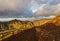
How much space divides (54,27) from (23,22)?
0.71m

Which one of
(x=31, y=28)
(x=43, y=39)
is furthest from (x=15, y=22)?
(x=43, y=39)

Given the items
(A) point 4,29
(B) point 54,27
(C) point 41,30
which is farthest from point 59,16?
(A) point 4,29

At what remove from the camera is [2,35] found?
310 centimetres

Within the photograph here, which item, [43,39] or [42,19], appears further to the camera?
[42,19]

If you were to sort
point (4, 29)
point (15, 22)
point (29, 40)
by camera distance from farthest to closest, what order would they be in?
1. point (15, 22)
2. point (4, 29)
3. point (29, 40)

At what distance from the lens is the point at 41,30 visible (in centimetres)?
317

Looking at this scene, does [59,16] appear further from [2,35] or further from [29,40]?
[2,35]

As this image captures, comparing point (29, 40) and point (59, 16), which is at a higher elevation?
point (59, 16)

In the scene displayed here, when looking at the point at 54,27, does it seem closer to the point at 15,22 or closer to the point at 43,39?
the point at 43,39

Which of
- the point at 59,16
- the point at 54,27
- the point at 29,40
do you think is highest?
the point at 59,16

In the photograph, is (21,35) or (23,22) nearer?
(21,35)

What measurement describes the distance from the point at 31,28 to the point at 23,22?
0.33m

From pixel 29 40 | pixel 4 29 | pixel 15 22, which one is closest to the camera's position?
pixel 29 40

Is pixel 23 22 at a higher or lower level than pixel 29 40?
higher
